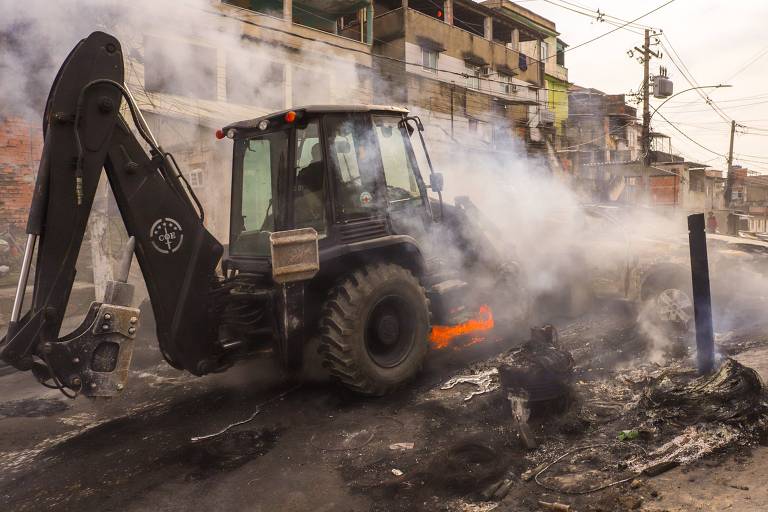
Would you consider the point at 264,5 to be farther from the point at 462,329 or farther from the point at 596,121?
the point at 596,121

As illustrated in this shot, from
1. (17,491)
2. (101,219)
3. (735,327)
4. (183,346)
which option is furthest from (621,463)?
(101,219)

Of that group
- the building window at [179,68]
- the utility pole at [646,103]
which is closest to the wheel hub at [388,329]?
the building window at [179,68]

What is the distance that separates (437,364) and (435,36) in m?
23.8

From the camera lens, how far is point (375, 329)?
16.0 feet

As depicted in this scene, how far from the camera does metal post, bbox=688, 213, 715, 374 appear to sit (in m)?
4.62

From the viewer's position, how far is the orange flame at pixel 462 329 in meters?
6.28

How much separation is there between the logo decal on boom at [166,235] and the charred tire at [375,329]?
1386 millimetres

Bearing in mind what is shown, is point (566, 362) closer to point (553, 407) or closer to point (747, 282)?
point (553, 407)

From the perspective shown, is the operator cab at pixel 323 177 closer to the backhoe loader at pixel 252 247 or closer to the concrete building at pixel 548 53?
the backhoe loader at pixel 252 247

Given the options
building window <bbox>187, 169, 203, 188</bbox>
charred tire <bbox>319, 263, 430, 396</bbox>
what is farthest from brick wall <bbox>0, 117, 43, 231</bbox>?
charred tire <bbox>319, 263, 430, 396</bbox>

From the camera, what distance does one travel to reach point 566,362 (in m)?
4.49

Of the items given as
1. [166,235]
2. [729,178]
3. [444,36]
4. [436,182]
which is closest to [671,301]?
[436,182]

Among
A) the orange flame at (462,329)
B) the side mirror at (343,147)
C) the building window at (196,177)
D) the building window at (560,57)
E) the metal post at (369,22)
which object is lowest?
the orange flame at (462,329)

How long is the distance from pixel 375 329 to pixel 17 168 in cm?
982
